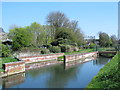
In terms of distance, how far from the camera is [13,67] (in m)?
12.4

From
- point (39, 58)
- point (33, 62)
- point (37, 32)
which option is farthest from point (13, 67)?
point (37, 32)

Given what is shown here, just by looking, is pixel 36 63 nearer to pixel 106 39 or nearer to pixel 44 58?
pixel 44 58

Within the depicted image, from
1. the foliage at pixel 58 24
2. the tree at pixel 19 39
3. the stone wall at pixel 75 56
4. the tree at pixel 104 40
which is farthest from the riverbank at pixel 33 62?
the tree at pixel 104 40

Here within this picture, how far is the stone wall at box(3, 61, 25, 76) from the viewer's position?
38.5 ft

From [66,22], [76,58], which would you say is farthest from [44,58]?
[66,22]

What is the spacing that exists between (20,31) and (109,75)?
55.7ft

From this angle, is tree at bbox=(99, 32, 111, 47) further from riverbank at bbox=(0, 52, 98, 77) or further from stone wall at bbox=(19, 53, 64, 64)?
stone wall at bbox=(19, 53, 64, 64)

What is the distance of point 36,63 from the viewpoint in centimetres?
1830

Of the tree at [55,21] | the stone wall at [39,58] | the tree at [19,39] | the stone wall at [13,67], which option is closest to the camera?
the stone wall at [13,67]

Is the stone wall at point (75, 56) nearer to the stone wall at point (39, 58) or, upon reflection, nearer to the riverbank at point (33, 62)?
the riverbank at point (33, 62)

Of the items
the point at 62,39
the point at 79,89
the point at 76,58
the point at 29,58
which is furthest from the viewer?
the point at 62,39

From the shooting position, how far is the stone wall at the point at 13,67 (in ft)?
38.5

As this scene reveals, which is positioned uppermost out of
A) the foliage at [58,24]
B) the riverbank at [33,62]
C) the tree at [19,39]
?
the foliage at [58,24]

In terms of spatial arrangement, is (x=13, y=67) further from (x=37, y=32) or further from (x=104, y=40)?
(x=104, y=40)
